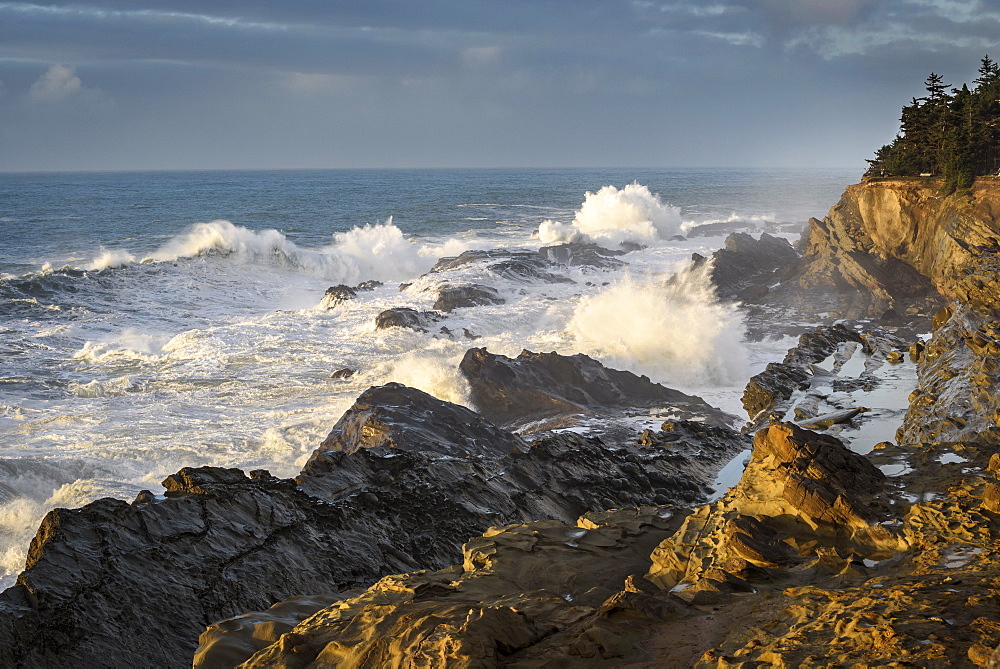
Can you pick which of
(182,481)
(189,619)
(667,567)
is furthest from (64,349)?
(667,567)

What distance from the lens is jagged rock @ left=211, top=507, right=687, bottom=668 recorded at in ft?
14.7

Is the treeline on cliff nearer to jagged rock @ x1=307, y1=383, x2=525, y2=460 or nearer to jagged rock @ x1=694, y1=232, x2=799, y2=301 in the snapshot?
jagged rock @ x1=694, y1=232, x2=799, y2=301

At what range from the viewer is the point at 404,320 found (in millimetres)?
21359

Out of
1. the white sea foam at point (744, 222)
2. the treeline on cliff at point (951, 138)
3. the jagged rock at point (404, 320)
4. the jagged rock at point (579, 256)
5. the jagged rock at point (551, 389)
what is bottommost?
the jagged rock at point (551, 389)

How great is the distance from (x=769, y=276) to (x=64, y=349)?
73.5 feet

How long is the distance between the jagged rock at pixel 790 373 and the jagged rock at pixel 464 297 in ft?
33.5

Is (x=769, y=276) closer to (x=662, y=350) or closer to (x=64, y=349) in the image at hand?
(x=662, y=350)

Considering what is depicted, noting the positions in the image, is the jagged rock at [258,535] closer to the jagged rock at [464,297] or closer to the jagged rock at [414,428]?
the jagged rock at [414,428]

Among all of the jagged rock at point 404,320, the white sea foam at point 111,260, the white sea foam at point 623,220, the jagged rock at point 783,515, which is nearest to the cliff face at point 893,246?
the jagged rock at point 404,320

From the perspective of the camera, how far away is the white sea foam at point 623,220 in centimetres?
4481

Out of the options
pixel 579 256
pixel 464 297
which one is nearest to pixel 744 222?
pixel 579 256

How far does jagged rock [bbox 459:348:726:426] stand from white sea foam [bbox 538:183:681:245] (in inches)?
1086

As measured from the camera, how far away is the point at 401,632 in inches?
188

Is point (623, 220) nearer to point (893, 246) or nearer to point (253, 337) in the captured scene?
point (893, 246)
